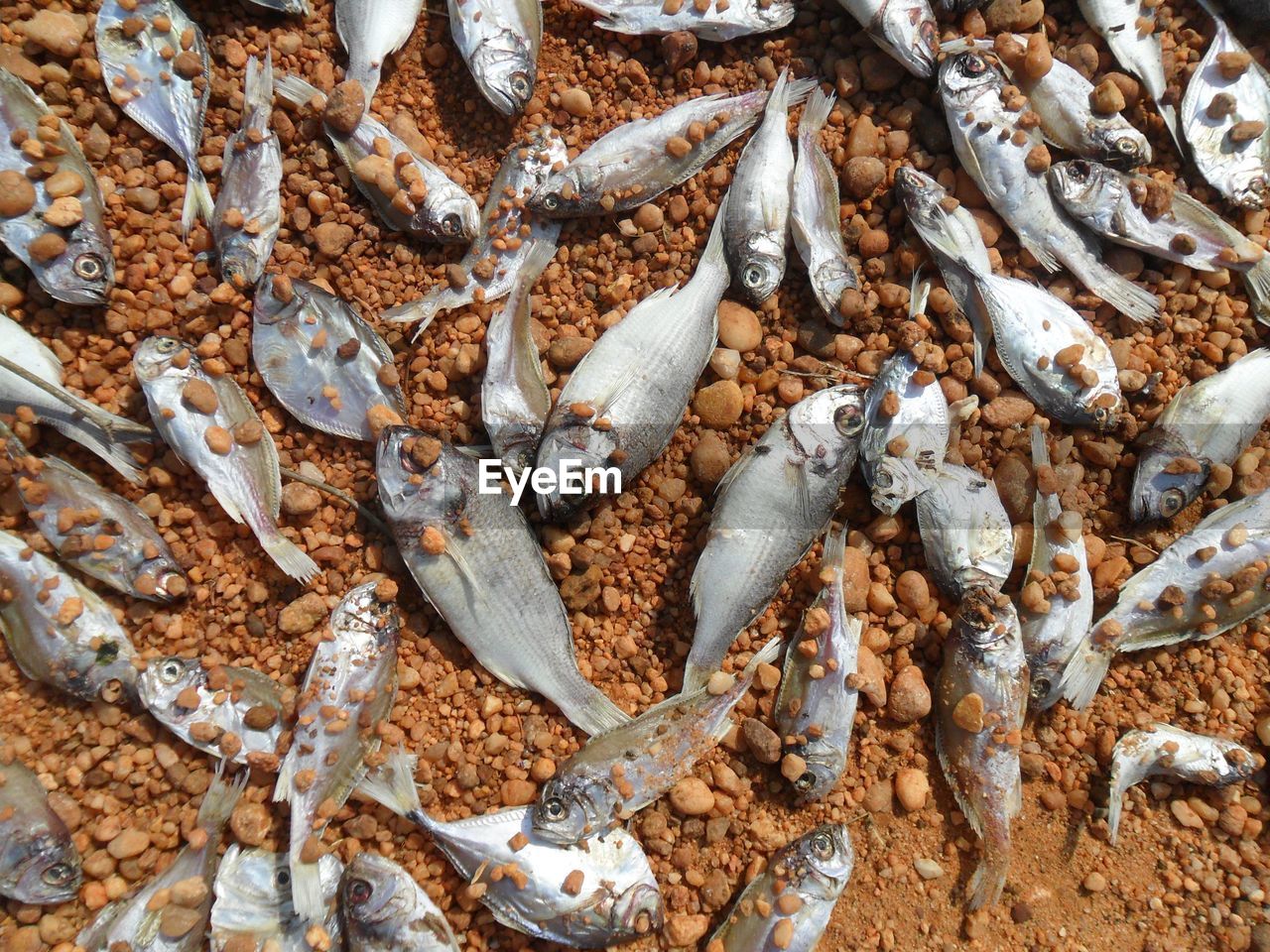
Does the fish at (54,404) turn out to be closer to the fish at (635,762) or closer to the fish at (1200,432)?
the fish at (635,762)

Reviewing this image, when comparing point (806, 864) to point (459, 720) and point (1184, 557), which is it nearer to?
point (459, 720)

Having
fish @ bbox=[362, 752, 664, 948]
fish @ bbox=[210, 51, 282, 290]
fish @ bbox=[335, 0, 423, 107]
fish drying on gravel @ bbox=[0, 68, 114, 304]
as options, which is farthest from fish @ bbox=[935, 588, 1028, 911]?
fish drying on gravel @ bbox=[0, 68, 114, 304]

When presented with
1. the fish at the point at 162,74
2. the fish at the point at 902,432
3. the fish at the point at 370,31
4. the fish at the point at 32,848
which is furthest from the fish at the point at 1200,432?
the fish at the point at 32,848

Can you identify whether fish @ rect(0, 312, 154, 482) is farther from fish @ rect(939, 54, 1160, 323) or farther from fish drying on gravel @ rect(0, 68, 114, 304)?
fish @ rect(939, 54, 1160, 323)

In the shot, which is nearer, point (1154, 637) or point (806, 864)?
point (806, 864)

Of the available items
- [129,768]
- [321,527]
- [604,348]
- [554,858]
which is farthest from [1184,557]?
[129,768]

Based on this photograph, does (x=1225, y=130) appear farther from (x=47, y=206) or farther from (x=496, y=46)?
(x=47, y=206)
